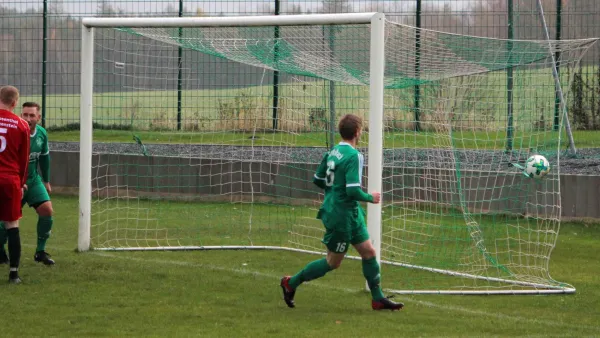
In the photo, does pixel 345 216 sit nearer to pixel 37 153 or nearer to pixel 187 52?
pixel 37 153

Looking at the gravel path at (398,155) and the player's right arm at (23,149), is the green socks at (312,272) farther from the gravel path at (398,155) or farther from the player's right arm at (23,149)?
the gravel path at (398,155)

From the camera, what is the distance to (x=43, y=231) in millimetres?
10367

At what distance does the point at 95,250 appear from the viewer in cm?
1126

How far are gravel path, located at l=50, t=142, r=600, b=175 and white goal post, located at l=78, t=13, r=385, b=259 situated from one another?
3686mm

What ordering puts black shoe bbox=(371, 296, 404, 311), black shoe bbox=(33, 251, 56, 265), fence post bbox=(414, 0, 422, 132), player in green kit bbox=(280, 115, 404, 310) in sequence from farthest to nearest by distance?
black shoe bbox=(33, 251, 56, 265) → fence post bbox=(414, 0, 422, 132) → black shoe bbox=(371, 296, 404, 311) → player in green kit bbox=(280, 115, 404, 310)

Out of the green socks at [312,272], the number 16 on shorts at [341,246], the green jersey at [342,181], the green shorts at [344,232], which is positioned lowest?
the green socks at [312,272]

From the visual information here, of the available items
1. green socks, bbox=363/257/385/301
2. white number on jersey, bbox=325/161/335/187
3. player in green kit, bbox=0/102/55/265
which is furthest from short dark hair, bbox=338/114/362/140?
player in green kit, bbox=0/102/55/265

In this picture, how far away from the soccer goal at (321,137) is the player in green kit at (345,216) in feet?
2.23

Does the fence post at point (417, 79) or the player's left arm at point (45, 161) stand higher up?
the fence post at point (417, 79)

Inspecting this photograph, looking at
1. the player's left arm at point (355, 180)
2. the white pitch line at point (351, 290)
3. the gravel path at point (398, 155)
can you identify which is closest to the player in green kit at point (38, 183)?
the white pitch line at point (351, 290)

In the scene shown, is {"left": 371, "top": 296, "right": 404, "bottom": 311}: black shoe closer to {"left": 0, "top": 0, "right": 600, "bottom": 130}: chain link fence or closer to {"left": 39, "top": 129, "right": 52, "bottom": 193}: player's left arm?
{"left": 39, "top": 129, "right": 52, "bottom": 193}: player's left arm

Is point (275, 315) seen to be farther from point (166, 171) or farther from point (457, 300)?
point (166, 171)

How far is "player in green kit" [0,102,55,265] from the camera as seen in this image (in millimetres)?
10234

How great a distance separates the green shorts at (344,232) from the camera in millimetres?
7996
